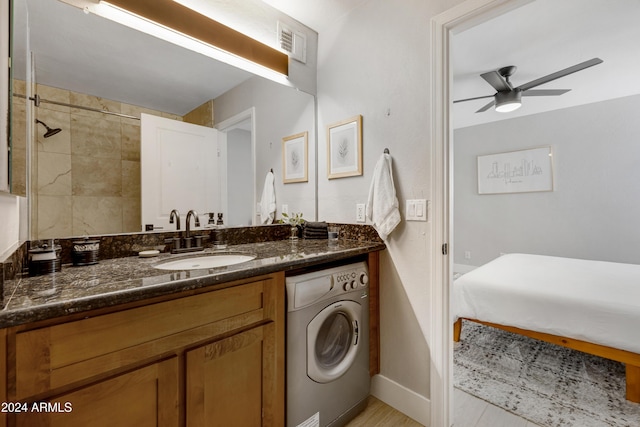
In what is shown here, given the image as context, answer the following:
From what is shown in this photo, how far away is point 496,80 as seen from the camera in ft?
8.02

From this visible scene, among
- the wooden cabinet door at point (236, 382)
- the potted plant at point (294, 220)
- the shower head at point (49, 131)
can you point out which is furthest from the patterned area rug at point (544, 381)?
the shower head at point (49, 131)

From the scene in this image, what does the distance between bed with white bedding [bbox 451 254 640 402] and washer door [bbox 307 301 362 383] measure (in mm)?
689

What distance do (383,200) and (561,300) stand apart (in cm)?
151

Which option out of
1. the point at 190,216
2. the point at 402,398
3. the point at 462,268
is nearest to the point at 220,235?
the point at 190,216

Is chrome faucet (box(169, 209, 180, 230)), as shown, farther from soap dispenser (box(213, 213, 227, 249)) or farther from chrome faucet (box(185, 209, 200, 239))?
soap dispenser (box(213, 213, 227, 249))

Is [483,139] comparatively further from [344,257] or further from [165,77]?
[165,77]

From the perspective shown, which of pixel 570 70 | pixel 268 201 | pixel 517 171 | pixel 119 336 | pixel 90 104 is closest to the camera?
pixel 119 336

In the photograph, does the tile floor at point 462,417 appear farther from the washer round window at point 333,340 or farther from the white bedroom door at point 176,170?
the white bedroom door at point 176,170

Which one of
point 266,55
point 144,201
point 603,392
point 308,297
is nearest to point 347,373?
point 308,297

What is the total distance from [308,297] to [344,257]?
32 centimetres

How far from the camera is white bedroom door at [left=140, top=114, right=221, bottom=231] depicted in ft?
4.71

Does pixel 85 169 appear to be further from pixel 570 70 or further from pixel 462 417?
pixel 570 70

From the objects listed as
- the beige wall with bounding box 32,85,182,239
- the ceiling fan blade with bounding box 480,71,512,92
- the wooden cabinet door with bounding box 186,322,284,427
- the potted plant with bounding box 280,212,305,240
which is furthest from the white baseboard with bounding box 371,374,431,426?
the ceiling fan blade with bounding box 480,71,512,92

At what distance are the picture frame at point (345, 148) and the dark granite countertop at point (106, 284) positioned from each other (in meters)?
0.81
